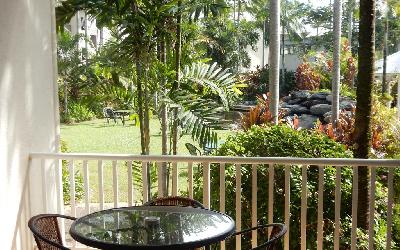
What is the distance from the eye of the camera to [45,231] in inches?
100

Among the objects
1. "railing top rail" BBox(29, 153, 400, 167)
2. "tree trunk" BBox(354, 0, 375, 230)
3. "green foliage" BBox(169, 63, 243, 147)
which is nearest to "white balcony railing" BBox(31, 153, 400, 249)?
"railing top rail" BBox(29, 153, 400, 167)

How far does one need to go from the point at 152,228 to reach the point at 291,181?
2.12 metres

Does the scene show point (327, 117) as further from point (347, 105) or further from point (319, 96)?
point (319, 96)

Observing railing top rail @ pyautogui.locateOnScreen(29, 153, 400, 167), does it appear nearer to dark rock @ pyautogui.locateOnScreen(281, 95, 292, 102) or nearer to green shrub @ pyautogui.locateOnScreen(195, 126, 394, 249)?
green shrub @ pyautogui.locateOnScreen(195, 126, 394, 249)

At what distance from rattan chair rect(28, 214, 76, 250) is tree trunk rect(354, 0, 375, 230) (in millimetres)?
2528

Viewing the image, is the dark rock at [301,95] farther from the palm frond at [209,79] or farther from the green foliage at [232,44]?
the palm frond at [209,79]

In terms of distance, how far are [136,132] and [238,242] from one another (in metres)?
11.2

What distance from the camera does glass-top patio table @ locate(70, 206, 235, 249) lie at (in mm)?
2158

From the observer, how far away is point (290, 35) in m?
17.5

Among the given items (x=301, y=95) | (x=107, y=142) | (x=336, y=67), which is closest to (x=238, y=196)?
(x=336, y=67)

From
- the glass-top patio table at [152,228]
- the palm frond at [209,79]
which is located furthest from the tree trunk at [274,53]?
the glass-top patio table at [152,228]

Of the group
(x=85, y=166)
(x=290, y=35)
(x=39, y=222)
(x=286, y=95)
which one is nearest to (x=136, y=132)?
(x=286, y=95)

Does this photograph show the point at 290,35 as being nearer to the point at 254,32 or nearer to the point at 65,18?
the point at 254,32

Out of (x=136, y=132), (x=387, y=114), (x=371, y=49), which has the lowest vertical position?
(x=136, y=132)
